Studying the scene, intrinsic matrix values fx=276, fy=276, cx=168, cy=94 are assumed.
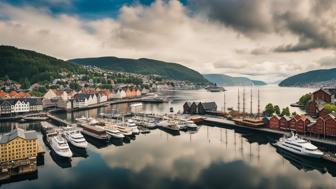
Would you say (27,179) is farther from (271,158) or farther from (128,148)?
(271,158)

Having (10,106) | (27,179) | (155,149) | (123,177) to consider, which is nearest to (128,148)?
(155,149)

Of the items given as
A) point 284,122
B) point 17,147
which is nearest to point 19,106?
point 17,147

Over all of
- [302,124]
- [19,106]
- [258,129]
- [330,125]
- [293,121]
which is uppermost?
[19,106]

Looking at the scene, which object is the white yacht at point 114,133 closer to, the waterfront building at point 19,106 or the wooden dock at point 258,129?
the wooden dock at point 258,129

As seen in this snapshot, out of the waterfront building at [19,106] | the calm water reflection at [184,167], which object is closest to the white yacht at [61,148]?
the calm water reflection at [184,167]

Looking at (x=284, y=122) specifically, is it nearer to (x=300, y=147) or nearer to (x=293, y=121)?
(x=293, y=121)

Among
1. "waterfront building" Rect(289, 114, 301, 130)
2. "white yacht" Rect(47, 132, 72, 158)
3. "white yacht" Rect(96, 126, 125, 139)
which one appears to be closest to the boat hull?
"waterfront building" Rect(289, 114, 301, 130)
